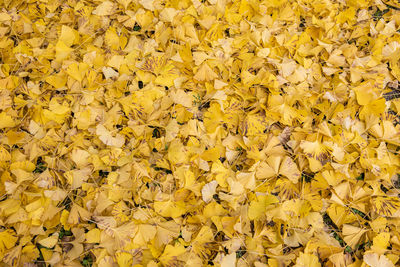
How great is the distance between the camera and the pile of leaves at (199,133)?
955 mm

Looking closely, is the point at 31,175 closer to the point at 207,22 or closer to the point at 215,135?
the point at 215,135

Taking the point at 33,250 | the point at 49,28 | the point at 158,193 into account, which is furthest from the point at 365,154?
the point at 49,28

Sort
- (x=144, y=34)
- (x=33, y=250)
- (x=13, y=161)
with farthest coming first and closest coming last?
1. (x=144, y=34)
2. (x=13, y=161)
3. (x=33, y=250)

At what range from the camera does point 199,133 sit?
1.10m

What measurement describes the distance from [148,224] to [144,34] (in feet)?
2.53

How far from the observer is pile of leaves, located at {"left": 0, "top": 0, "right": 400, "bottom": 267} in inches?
37.6

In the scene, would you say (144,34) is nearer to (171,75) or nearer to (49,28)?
(171,75)

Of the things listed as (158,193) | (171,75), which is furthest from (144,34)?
(158,193)

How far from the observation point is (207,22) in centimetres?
129

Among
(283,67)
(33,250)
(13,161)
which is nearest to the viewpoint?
(33,250)

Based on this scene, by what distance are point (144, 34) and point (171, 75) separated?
0.25 m

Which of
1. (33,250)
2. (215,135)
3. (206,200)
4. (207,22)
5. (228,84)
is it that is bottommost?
(33,250)

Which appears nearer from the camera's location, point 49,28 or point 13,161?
point 13,161

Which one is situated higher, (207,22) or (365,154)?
(207,22)
